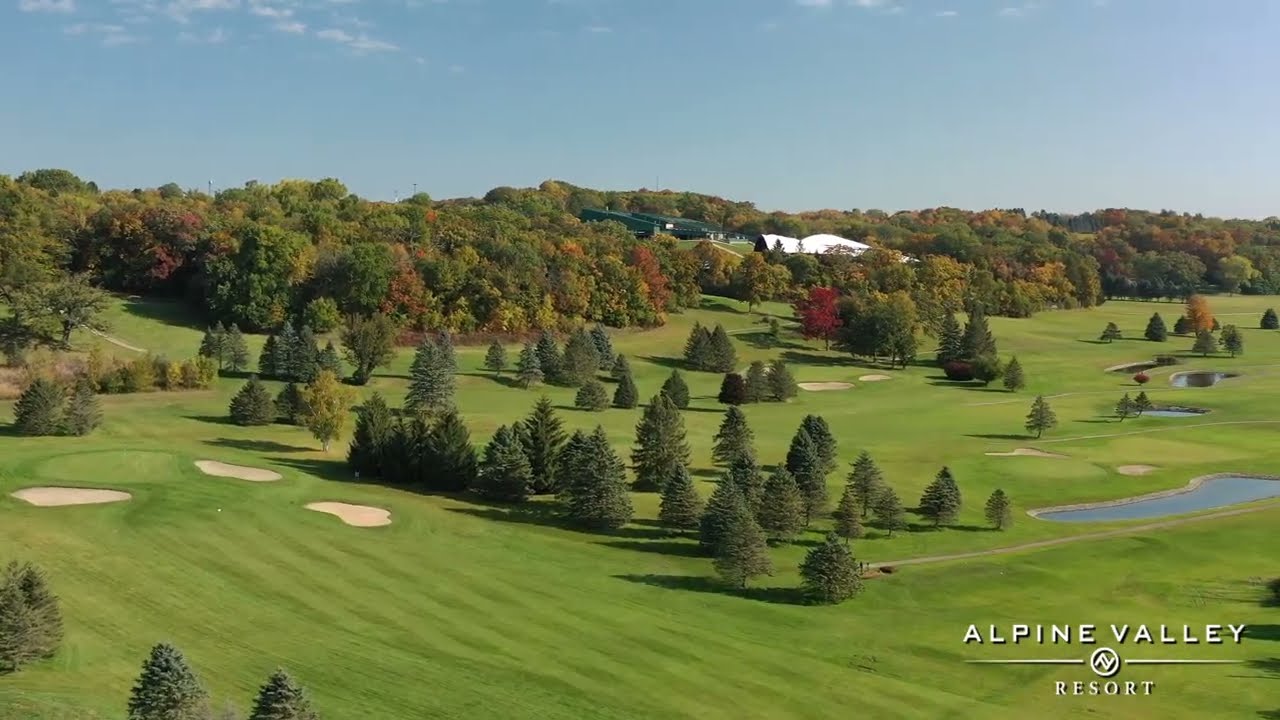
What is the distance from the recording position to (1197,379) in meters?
107

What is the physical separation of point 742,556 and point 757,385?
47995 mm

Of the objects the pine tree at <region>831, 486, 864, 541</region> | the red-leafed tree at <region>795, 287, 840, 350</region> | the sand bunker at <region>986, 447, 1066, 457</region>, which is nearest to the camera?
the pine tree at <region>831, 486, 864, 541</region>

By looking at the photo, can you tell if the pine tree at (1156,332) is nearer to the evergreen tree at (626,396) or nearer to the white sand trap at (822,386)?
the white sand trap at (822,386)

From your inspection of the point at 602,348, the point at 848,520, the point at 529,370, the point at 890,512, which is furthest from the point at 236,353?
the point at 890,512

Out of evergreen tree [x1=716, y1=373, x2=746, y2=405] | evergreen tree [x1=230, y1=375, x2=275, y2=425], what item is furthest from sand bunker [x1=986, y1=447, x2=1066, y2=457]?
evergreen tree [x1=230, y1=375, x2=275, y2=425]

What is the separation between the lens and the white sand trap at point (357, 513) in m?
45.7

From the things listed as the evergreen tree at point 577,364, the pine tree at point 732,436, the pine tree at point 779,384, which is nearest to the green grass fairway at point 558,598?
the pine tree at point 732,436

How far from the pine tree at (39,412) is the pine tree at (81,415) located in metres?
0.46

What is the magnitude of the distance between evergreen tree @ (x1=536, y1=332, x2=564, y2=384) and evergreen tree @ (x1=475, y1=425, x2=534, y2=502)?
37.8m

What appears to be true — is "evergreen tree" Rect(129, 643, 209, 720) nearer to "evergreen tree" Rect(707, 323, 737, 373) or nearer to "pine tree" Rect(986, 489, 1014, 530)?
"pine tree" Rect(986, 489, 1014, 530)

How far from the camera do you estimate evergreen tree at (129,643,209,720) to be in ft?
78.0

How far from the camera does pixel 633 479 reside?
187 feet

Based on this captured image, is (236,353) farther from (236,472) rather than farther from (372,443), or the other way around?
(236,472)

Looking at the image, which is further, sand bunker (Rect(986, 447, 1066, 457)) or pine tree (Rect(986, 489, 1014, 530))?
sand bunker (Rect(986, 447, 1066, 457))
